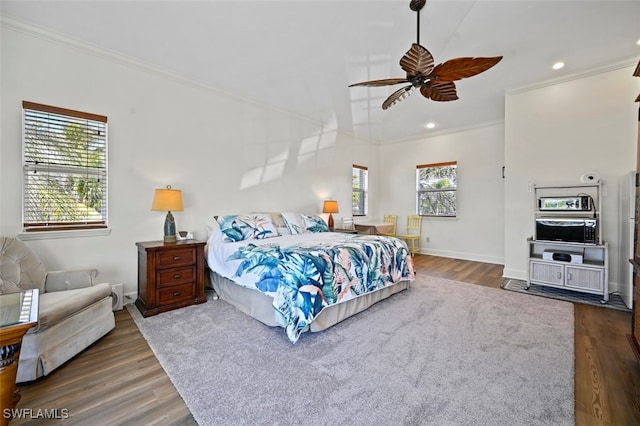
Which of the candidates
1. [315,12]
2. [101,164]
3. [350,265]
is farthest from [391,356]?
[101,164]

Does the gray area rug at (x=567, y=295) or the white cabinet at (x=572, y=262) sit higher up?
the white cabinet at (x=572, y=262)

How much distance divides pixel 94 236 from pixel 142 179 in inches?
31.1

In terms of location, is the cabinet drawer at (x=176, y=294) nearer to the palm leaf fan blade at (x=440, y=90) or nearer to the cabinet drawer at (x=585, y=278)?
the palm leaf fan blade at (x=440, y=90)

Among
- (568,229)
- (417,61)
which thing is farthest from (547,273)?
(417,61)

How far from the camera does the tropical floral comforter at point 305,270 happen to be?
228cm

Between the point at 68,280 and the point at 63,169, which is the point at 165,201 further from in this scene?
the point at 68,280

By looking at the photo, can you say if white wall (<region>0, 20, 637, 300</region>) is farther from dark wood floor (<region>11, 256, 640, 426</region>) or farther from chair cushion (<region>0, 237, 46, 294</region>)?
dark wood floor (<region>11, 256, 640, 426</region>)

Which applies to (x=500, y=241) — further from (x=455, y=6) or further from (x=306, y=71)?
(x=306, y=71)

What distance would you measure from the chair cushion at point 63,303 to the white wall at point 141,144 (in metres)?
0.83

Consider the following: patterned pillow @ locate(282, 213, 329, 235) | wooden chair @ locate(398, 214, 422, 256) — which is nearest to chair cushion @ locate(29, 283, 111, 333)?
patterned pillow @ locate(282, 213, 329, 235)

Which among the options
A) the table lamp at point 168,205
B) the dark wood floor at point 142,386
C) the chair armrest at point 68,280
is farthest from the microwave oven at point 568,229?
the chair armrest at point 68,280

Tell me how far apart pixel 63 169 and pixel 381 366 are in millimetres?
3521

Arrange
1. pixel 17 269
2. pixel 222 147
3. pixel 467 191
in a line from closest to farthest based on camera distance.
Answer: pixel 17 269
pixel 222 147
pixel 467 191

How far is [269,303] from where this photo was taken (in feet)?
8.37
